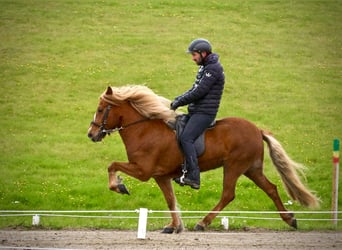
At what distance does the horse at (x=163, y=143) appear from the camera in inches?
518

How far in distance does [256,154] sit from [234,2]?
31.4 m

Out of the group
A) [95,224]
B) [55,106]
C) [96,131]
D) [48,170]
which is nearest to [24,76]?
[55,106]

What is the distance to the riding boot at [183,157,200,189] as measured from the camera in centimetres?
1302

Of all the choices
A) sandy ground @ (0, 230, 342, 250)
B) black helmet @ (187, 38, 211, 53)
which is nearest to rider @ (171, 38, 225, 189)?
black helmet @ (187, 38, 211, 53)

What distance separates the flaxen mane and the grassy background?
343 centimetres

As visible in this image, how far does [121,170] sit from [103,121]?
97 centimetres

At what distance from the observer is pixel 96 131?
13.2m

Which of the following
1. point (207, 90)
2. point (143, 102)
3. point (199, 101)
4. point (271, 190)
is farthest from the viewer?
point (271, 190)

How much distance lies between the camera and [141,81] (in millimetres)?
30766

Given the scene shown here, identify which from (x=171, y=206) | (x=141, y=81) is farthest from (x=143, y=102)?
(x=141, y=81)

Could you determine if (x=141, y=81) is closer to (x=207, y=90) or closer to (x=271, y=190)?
(x=271, y=190)

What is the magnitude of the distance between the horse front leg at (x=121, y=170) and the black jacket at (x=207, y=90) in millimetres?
1421

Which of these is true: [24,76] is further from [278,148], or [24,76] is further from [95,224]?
[278,148]

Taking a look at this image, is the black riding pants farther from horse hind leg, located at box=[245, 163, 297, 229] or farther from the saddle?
horse hind leg, located at box=[245, 163, 297, 229]
